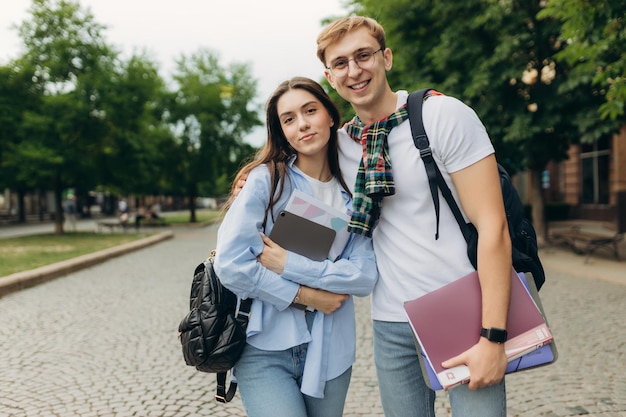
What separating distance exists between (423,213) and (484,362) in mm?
512

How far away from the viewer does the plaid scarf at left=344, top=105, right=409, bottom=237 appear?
174cm

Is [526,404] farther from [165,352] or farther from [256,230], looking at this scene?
[165,352]

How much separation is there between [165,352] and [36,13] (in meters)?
20.0

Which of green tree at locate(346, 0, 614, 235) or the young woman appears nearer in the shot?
the young woman

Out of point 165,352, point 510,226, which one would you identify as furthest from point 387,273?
point 165,352

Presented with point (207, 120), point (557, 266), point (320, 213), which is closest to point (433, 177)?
point (320, 213)

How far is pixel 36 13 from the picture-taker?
20.5 metres

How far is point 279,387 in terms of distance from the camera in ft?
6.19

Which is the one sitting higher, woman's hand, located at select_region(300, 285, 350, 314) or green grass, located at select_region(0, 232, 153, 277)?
woman's hand, located at select_region(300, 285, 350, 314)

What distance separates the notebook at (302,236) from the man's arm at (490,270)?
585 mm

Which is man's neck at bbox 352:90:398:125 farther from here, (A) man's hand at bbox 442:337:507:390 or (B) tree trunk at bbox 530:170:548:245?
(B) tree trunk at bbox 530:170:548:245

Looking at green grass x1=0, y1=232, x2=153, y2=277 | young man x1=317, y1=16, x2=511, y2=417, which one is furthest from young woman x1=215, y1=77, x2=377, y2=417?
green grass x1=0, y1=232, x2=153, y2=277

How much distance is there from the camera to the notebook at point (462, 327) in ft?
5.32

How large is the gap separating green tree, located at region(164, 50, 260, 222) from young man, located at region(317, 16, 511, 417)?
30.4 meters
